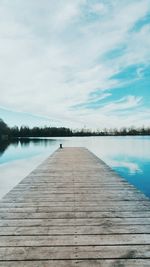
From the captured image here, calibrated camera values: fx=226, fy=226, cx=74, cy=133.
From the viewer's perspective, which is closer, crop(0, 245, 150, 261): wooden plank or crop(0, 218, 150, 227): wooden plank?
A: crop(0, 245, 150, 261): wooden plank

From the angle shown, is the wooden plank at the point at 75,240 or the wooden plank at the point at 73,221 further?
the wooden plank at the point at 73,221

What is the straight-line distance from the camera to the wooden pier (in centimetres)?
210

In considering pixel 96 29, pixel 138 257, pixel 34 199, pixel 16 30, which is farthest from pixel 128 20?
pixel 138 257

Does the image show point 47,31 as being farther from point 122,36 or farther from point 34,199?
point 34,199

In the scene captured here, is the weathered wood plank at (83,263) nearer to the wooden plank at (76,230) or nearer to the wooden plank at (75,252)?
the wooden plank at (75,252)

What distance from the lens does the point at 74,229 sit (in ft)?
8.96

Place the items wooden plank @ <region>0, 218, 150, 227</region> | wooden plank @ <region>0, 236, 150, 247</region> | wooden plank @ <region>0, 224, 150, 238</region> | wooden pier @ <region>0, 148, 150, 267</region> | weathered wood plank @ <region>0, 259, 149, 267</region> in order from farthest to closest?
wooden plank @ <region>0, 218, 150, 227</region> → wooden plank @ <region>0, 224, 150, 238</region> → wooden plank @ <region>0, 236, 150, 247</region> → wooden pier @ <region>0, 148, 150, 267</region> → weathered wood plank @ <region>0, 259, 149, 267</region>

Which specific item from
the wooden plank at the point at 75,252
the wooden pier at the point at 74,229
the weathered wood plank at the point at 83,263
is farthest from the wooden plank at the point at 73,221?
the weathered wood plank at the point at 83,263

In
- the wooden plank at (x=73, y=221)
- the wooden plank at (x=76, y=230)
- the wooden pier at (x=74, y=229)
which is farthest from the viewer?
the wooden plank at (x=73, y=221)

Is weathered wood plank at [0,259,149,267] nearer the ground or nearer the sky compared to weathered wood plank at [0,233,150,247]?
nearer the ground

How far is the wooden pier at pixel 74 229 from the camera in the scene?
6.88ft

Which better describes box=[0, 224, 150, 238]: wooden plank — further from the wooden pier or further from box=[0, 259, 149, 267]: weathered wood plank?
box=[0, 259, 149, 267]: weathered wood plank

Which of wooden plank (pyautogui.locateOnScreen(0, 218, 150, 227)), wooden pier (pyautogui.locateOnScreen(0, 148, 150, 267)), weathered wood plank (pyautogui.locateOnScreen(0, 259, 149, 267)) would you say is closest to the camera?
weathered wood plank (pyautogui.locateOnScreen(0, 259, 149, 267))

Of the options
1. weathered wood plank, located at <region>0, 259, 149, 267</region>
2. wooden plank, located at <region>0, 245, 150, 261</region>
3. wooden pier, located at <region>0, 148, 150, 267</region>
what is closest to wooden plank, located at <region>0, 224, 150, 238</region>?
wooden pier, located at <region>0, 148, 150, 267</region>
